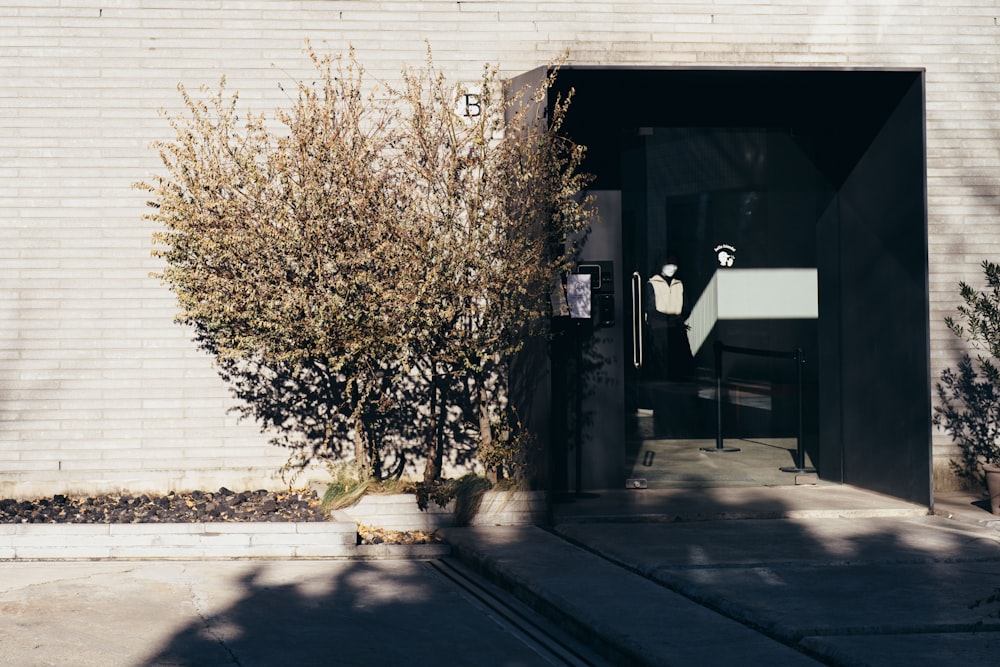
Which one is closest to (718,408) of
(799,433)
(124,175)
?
(799,433)

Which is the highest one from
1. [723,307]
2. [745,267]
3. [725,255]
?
[725,255]

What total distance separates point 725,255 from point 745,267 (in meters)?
0.23

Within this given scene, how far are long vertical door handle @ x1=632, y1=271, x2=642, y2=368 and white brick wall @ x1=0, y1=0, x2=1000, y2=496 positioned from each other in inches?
80.9

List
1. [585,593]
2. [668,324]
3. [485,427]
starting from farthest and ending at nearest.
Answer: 1. [668,324]
2. [485,427]
3. [585,593]

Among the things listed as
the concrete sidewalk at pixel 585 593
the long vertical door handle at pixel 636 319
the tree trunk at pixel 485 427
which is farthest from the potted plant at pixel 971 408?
the tree trunk at pixel 485 427

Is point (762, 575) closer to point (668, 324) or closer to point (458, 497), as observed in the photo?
point (458, 497)

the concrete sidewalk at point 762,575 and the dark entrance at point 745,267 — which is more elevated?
the dark entrance at point 745,267

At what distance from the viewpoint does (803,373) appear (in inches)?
462

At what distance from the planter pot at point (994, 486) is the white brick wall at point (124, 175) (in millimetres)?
4171

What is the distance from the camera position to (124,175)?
10.4 m

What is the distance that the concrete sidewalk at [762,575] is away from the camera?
6.05 metres

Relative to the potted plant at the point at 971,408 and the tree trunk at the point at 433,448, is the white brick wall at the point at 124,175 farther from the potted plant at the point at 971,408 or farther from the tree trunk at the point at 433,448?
the potted plant at the point at 971,408

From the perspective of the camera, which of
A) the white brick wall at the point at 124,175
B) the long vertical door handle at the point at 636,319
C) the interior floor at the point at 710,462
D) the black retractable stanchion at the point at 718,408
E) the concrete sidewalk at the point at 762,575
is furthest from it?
the black retractable stanchion at the point at 718,408

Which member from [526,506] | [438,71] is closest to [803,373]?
[526,506]
